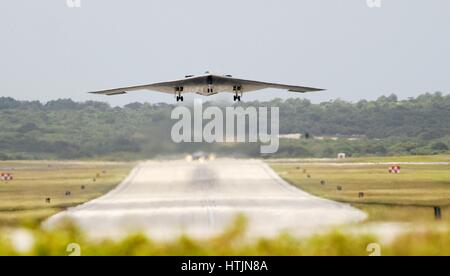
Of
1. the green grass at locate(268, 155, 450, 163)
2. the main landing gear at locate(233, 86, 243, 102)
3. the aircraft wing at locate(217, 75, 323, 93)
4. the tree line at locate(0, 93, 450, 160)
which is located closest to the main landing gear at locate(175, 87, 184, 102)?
the tree line at locate(0, 93, 450, 160)

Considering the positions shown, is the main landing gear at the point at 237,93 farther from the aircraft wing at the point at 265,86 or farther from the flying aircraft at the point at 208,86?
the aircraft wing at the point at 265,86

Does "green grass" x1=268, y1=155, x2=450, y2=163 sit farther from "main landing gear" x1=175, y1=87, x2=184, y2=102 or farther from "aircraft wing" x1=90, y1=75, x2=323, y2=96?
"main landing gear" x1=175, y1=87, x2=184, y2=102

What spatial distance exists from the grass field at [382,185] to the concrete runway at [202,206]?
5.08ft

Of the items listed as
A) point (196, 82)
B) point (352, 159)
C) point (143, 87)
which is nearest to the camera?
point (196, 82)

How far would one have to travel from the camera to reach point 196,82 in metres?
46.0

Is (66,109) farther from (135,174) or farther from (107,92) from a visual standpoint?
(107,92)

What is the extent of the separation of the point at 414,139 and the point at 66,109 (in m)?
26.2

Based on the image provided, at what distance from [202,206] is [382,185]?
1733 cm

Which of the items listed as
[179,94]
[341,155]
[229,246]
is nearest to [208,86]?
[179,94]

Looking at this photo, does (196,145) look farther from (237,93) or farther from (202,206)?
(202,206)

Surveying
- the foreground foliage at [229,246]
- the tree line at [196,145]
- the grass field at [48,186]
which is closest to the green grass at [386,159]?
the tree line at [196,145]

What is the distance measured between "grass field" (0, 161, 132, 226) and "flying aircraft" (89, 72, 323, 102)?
4.64 meters

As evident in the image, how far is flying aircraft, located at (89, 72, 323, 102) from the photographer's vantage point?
4559 cm
